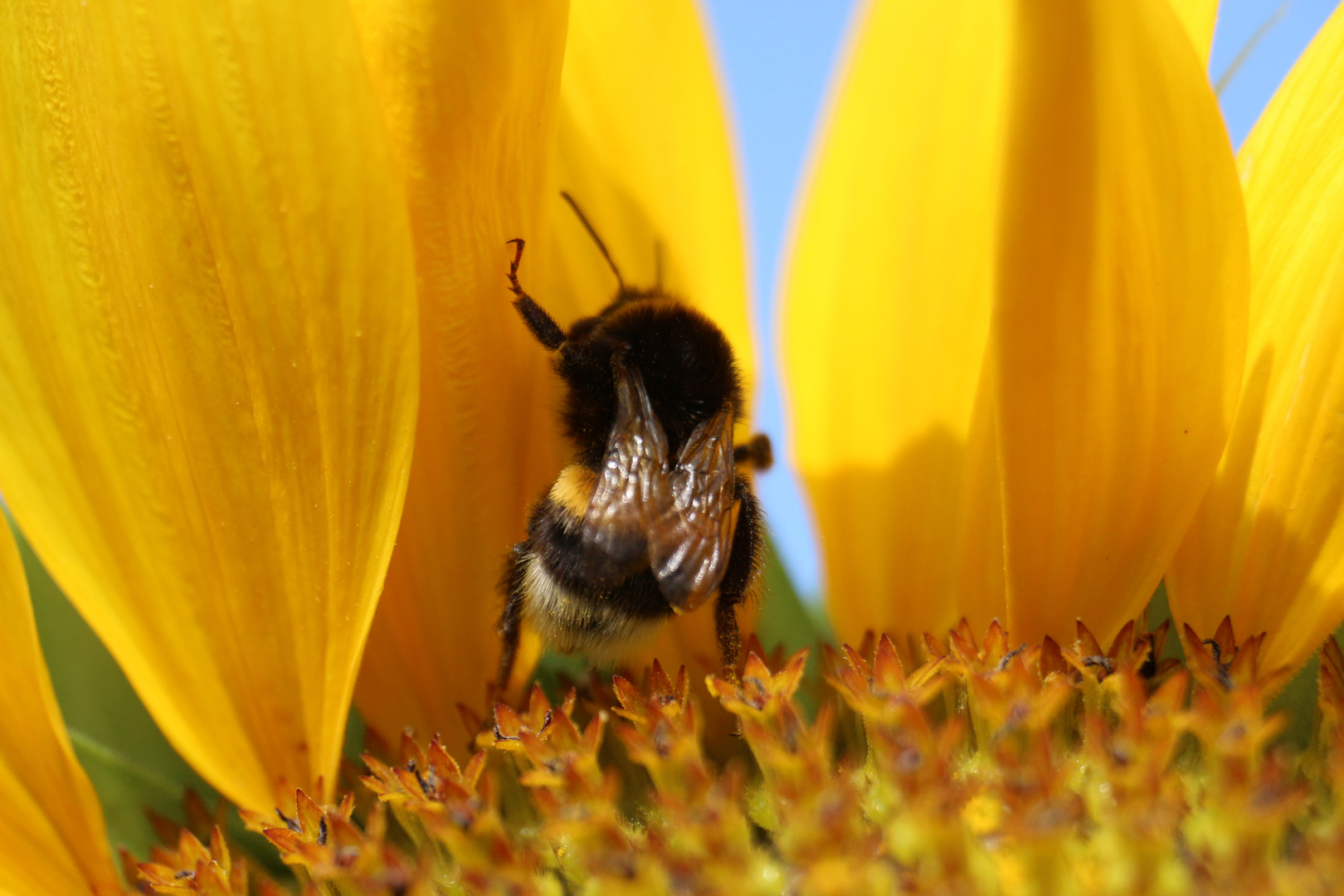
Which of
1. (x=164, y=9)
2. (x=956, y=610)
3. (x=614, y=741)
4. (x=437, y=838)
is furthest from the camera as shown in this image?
(x=956, y=610)

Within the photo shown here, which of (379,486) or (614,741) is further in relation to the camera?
(614,741)

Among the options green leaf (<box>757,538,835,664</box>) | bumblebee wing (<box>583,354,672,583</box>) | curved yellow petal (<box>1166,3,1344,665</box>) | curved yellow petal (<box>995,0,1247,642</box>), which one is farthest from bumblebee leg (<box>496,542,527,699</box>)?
curved yellow petal (<box>1166,3,1344,665</box>)

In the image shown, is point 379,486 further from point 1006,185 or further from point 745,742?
point 1006,185

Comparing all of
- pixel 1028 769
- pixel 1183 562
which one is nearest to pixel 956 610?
pixel 1183 562

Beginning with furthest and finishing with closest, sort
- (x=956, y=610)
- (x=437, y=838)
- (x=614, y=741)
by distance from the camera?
(x=956, y=610)
(x=614, y=741)
(x=437, y=838)

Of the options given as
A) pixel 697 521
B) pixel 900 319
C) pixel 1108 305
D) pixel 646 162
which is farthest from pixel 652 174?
pixel 1108 305

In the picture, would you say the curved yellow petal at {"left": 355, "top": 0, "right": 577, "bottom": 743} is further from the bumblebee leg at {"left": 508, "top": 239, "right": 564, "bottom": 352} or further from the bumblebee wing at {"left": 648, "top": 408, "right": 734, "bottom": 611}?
the bumblebee wing at {"left": 648, "top": 408, "right": 734, "bottom": 611}

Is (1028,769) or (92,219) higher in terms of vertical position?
(92,219)
